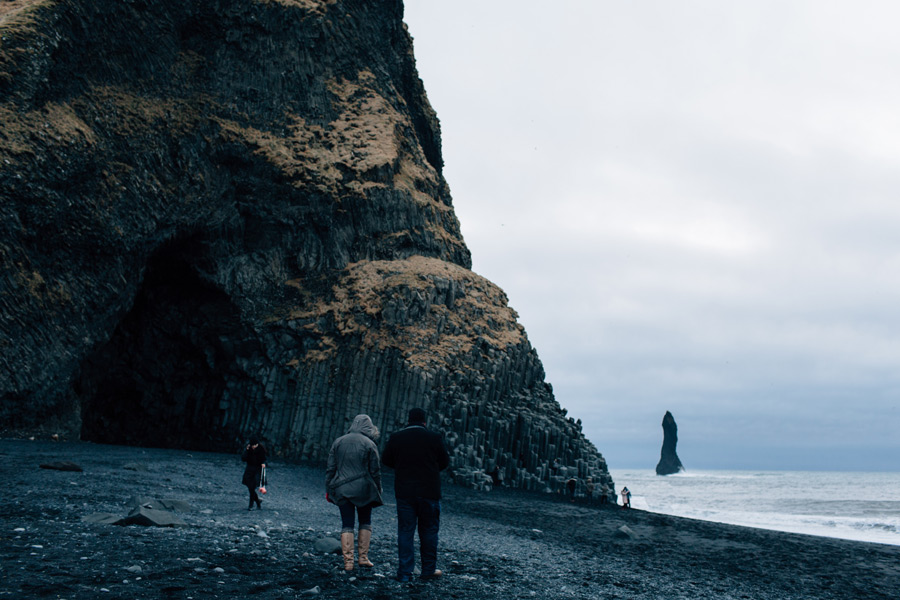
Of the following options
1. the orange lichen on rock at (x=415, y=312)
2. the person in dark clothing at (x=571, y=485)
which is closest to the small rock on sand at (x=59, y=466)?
the orange lichen on rock at (x=415, y=312)

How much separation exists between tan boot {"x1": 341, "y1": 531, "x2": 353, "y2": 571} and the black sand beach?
0.15 metres

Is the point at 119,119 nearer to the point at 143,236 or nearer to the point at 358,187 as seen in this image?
the point at 143,236

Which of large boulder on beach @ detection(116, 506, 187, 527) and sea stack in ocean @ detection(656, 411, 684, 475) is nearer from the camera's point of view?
large boulder on beach @ detection(116, 506, 187, 527)

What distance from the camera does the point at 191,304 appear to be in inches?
1385

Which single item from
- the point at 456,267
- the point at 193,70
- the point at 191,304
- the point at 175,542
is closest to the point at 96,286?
the point at 191,304

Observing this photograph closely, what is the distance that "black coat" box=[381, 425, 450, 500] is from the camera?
8.12 m

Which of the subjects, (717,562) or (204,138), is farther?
(204,138)

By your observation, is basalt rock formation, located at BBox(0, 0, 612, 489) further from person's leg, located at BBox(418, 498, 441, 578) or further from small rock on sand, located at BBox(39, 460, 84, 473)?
person's leg, located at BBox(418, 498, 441, 578)

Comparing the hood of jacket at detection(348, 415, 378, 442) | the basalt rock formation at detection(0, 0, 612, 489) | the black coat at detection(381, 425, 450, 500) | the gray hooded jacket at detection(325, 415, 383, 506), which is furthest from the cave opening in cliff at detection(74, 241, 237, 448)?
the black coat at detection(381, 425, 450, 500)

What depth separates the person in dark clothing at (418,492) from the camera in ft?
26.4

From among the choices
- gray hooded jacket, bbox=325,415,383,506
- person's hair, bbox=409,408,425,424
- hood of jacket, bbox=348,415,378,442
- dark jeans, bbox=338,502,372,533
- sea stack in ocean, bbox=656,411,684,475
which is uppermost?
sea stack in ocean, bbox=656,411,684,475

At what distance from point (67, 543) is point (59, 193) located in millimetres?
23124

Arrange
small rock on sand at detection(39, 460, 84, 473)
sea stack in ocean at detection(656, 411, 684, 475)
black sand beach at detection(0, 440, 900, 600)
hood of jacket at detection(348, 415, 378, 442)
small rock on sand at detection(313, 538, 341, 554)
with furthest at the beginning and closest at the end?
1. sea stack in ocean at detection(656, 411, 684, 475)
2. small rock on sand at detection(39, 460, 84, 473)
3. small rock on sand at detection(313, 538, 341, 554)
4. hood of jacket at detection(348, 415, 378, 442)
5. black sand beach at detection(0, 440, 900, 600)

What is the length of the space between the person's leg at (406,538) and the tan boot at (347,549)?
0.62 metres
